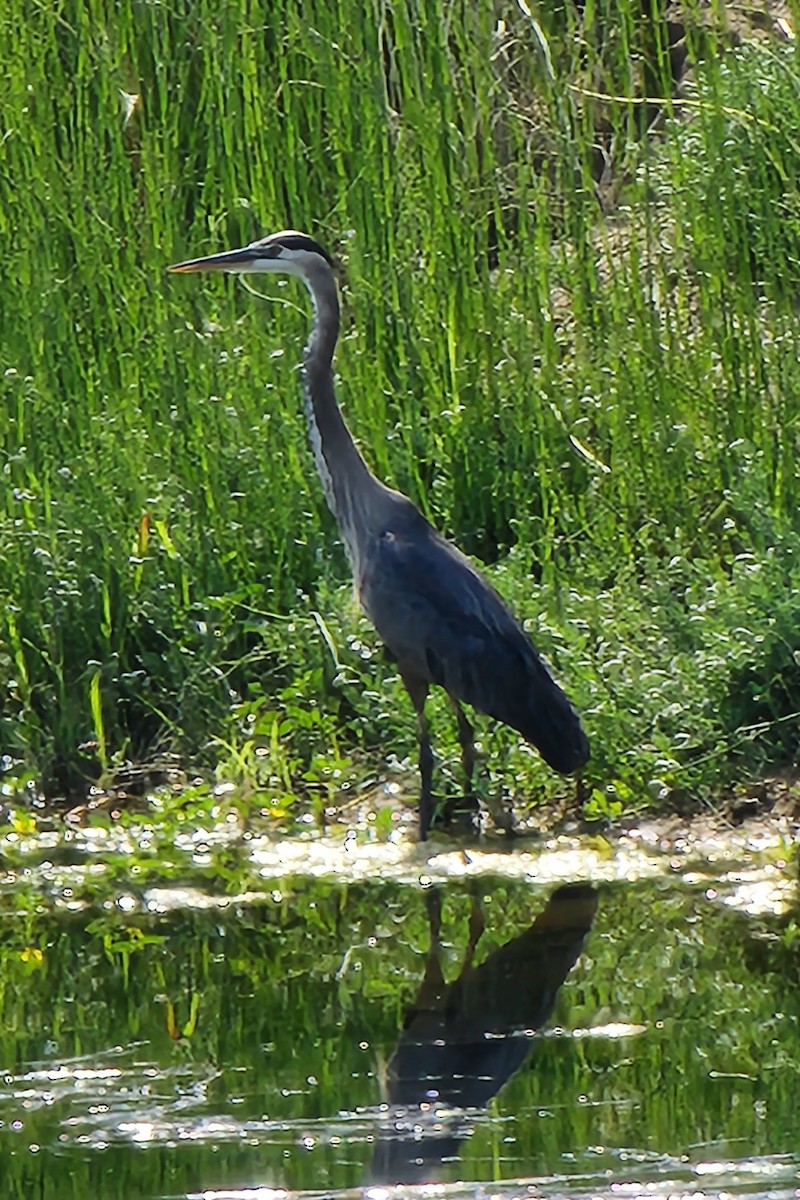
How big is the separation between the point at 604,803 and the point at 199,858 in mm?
1049

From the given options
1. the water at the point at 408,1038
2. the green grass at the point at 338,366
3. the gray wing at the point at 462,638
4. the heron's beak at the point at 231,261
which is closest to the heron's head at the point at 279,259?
the heron's beak at the point at 231,261

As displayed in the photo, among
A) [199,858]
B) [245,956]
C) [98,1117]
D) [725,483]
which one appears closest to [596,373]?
[725,483]

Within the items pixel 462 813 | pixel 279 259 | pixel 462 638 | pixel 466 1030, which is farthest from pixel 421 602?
pixel 466 1030

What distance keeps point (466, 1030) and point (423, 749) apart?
160cm

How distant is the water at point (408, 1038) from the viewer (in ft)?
13.5

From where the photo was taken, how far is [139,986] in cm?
538

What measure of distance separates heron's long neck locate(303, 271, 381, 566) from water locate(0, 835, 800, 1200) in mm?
1143

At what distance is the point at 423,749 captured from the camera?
6441 mm

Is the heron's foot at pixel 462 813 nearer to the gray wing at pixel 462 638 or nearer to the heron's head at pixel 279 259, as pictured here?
the gray wing at pixel 462 638

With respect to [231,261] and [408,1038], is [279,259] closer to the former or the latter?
[231,261]

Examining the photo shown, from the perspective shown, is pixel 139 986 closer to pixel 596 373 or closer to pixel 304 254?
pixel 304 254

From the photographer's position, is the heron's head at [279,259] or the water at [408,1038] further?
the heron's head at [279,259]

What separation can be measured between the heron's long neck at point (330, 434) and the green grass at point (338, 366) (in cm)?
42

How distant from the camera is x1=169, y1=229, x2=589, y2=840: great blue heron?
6.26 meters
